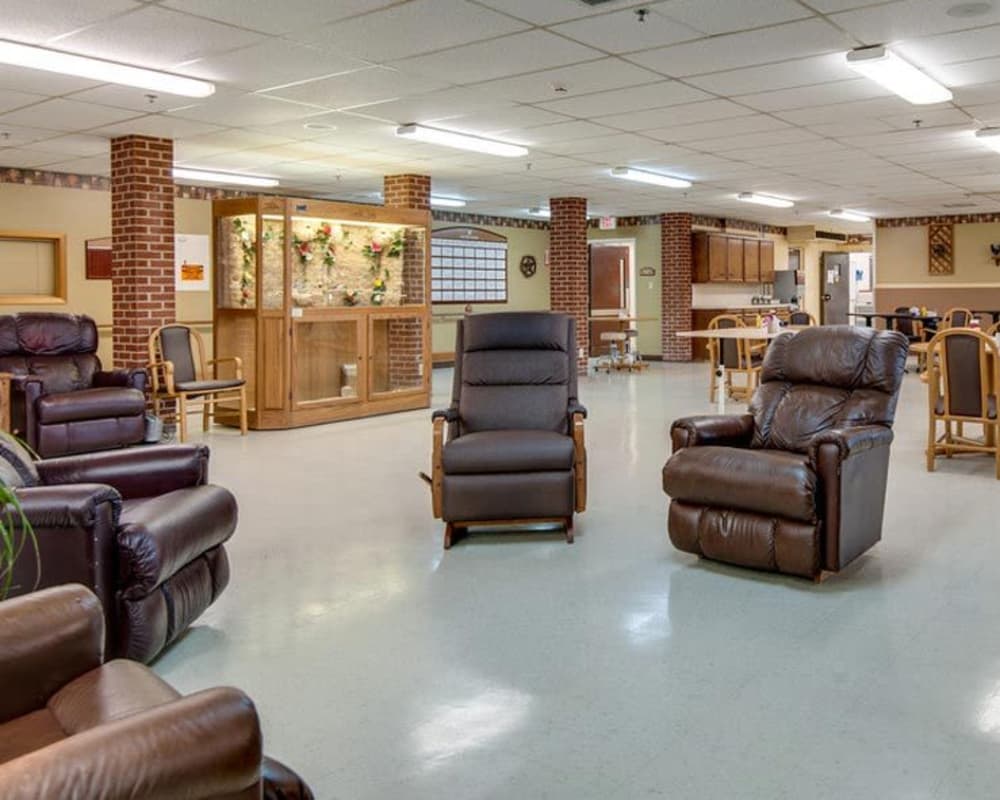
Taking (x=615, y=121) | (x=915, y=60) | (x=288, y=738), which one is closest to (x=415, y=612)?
(x=288, y=738)

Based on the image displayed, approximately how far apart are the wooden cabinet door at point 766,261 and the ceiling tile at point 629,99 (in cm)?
1186

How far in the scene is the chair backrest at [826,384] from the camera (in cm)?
432

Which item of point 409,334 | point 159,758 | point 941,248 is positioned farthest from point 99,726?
point 941,248

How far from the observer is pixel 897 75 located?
609cm

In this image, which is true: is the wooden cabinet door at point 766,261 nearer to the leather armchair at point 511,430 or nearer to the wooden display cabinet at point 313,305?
the wooden display cabinet at point 313,305

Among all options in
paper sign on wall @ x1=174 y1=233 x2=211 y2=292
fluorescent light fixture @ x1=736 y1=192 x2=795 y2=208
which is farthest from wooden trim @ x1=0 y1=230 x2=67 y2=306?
fluorescent light fixture @ x1=736 y1=192 x2=795 y2=208

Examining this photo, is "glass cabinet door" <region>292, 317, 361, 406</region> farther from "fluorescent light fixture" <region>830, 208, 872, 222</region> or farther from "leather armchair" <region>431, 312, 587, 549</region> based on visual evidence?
"fluorescent light fixture" <region>830, 208, 872, 222</region>

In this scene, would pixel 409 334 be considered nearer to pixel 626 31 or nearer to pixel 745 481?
pixel 626 31

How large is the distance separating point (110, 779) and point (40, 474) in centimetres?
250

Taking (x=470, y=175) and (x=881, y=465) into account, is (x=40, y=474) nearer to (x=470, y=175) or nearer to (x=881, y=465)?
(x=881, y=465)

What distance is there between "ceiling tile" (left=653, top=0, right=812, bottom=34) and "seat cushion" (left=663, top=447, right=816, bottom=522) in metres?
2.25

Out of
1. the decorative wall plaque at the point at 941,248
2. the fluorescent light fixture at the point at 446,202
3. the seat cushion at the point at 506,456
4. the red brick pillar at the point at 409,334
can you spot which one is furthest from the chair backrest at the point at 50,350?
the decorative wall plaque at the point at 941,248

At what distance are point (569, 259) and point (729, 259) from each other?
16.8ft

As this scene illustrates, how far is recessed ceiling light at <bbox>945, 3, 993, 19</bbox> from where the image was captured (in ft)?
15.7
